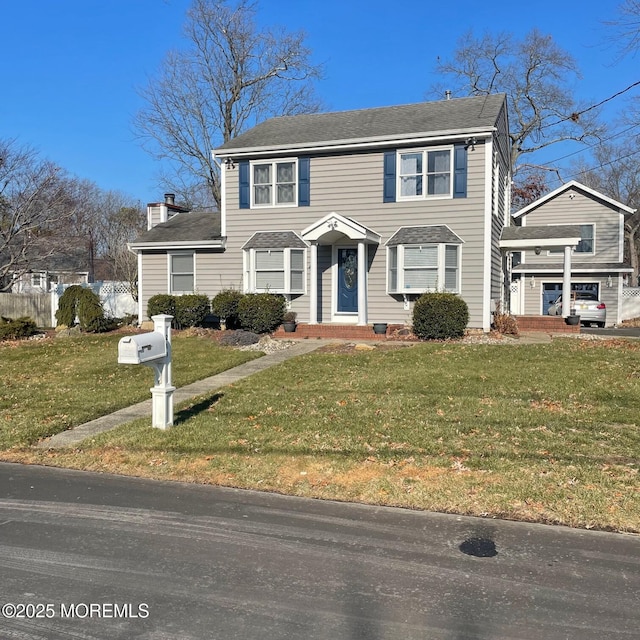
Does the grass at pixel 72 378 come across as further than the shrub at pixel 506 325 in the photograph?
No

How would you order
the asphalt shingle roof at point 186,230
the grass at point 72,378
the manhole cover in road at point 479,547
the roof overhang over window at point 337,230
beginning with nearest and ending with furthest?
→ the manhole cover in road at point 479,547 < the grass at point 72,378 < the roof overhang over window at point 337,230 < the asphalt shingle roof at point 186,230

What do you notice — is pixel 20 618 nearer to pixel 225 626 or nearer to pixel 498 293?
pixel 225 626

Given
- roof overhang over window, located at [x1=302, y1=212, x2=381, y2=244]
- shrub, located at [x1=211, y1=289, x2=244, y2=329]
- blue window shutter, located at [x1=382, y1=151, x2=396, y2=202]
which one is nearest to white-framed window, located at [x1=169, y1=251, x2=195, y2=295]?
shrub, located at [x1=211, y1=289, x2=244, y2=329]

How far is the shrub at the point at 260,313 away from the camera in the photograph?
16156mm

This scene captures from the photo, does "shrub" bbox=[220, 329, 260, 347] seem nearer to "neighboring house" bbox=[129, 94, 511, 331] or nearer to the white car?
"neighboring house" bbox=[129, 94, 511, 331]

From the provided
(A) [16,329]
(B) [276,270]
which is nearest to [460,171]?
(B) [276,270]

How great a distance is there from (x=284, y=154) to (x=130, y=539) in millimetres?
15026

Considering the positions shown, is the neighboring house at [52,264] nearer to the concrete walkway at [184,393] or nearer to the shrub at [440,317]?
the concrete walkway at [184,393]

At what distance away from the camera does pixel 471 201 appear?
620 inches

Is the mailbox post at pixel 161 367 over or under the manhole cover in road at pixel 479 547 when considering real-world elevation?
over

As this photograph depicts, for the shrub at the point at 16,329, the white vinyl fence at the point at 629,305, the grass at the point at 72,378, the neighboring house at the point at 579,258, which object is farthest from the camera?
the white vinyl fence at the point at 629,305

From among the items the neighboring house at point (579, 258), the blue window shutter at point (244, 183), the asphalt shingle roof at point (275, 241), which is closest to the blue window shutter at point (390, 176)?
the asphalt shingle roof at point (275, 241)

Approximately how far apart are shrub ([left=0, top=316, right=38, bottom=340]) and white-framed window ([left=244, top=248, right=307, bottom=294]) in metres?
6.83

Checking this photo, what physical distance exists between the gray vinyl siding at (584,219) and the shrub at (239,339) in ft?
52.7
